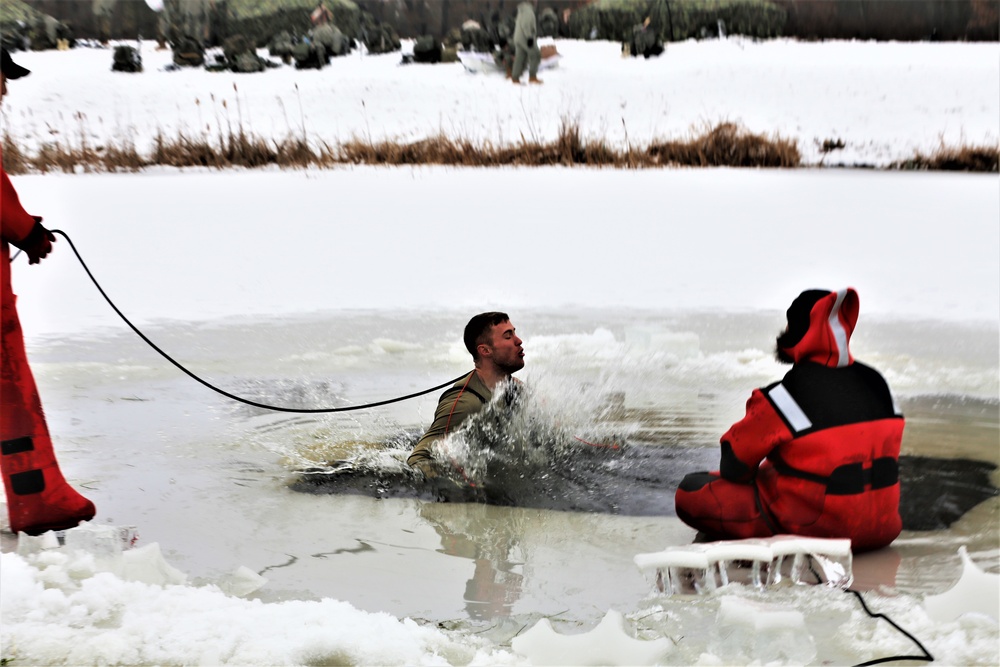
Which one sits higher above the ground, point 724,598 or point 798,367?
point 798,367

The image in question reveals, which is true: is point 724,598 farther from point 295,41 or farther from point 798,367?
point 295,41

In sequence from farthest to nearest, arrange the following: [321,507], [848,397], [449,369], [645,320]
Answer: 1. [645,320]
2. [449,369]
3. [321,507]
4. [848,397]

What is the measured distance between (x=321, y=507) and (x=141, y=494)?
28.8 inches

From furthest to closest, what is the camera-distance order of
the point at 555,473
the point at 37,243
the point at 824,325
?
the point at 555,473 → the point at 37,243 → the point at 824,325

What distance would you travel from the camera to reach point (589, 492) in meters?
3.44

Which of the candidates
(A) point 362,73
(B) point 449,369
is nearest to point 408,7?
(A) point 362,73

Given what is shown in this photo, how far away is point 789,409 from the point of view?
2596 millimetres

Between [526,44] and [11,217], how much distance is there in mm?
3348

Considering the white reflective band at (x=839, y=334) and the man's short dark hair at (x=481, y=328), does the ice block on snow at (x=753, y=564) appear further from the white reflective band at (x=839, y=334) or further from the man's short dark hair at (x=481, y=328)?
the man's short dark hair at (x=481, y=328)

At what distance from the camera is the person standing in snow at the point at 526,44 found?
5242 millimetres

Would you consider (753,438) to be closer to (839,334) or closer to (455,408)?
(839,334)

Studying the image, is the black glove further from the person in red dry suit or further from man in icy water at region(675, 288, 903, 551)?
man in icy water at region(675, 288, 903, 551)

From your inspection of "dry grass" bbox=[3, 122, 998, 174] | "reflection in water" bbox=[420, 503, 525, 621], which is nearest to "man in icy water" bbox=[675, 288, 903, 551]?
"reflection in water" bbox=[420, 503, 525, 621]

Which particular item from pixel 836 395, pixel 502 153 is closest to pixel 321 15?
pixel 502 153
